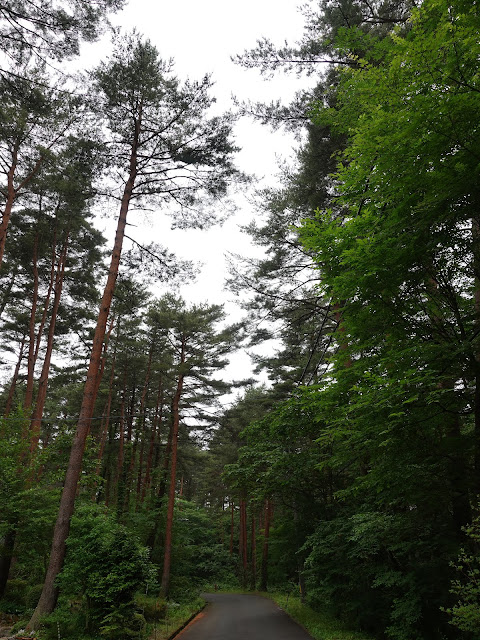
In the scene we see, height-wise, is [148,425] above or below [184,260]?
below

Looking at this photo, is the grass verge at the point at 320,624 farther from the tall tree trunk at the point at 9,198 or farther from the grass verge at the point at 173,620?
the tall tree trunk at the point at 9,198

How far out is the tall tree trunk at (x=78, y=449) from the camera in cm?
825

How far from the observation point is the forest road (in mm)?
9969

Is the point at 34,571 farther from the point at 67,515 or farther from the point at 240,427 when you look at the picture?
the point at 240,427

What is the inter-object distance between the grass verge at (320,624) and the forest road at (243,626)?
0.84ft

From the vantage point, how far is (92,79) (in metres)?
10.4

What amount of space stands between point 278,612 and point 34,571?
9.60 m

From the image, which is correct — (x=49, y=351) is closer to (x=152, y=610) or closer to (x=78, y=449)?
(x=78, y=449)

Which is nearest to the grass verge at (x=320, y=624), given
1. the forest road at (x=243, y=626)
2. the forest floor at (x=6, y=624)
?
the forest road at (x=243, y=626)

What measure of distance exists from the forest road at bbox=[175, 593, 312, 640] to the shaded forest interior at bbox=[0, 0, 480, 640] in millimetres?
1468

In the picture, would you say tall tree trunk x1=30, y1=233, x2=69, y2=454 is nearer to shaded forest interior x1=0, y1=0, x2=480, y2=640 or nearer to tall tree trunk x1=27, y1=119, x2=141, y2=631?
shaded forest interior x1=0, y1=0, x2=480, y2=640

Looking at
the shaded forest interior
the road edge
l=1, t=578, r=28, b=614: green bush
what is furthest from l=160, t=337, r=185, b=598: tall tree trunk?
l=1, t=578, r=28, b=614: green bush

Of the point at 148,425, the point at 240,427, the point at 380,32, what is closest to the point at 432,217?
the point at 380,32

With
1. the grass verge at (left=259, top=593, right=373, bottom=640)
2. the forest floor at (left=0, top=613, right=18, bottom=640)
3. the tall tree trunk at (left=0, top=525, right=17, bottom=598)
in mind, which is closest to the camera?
the forest floor at (left=0, top=613, right=18, bottom=640)
